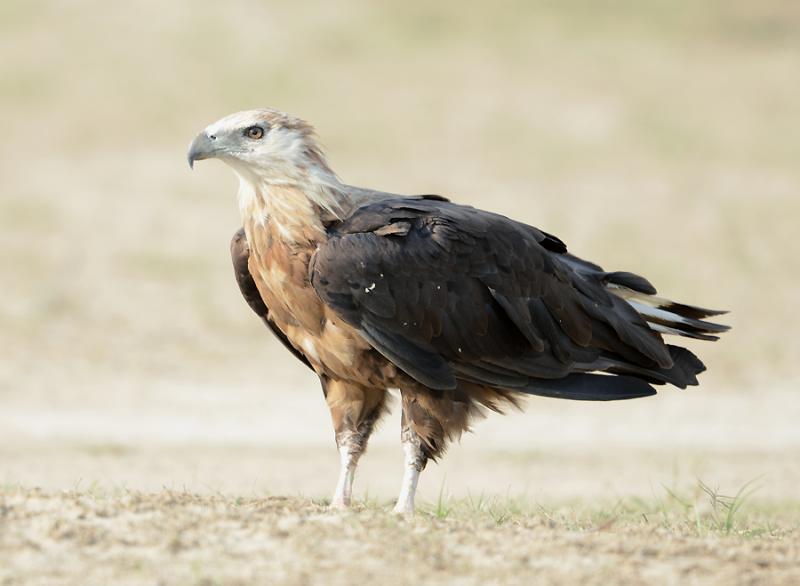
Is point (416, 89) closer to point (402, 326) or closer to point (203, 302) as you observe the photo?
point (203, 302)

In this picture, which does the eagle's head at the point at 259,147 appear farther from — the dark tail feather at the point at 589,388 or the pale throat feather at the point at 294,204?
the dark tail feather at the point at 589,388

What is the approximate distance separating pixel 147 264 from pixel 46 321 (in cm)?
232

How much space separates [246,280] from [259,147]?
2.34 feet

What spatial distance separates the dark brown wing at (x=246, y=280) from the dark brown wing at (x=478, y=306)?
0.66 m

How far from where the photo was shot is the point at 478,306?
6.23 m

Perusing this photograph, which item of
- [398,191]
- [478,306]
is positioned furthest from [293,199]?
[398,191]

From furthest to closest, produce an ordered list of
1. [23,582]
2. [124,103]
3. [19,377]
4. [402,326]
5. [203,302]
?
[124,103] → [203,302] → [19,377] → [402,326] → [23,582]

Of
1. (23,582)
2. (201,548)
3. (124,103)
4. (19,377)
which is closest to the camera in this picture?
(23,582)

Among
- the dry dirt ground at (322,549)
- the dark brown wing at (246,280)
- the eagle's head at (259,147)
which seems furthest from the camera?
the dark brown wing at (246,280)

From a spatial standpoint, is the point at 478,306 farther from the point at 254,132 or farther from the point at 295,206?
the point at 254,132

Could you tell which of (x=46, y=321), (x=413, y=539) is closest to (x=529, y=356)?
(x=413, y=539)

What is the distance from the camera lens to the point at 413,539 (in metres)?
4.73

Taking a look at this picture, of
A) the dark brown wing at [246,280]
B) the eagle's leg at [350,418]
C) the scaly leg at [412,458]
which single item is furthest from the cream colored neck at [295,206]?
the scaly leg at [412,458]

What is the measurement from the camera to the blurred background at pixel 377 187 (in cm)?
1305
